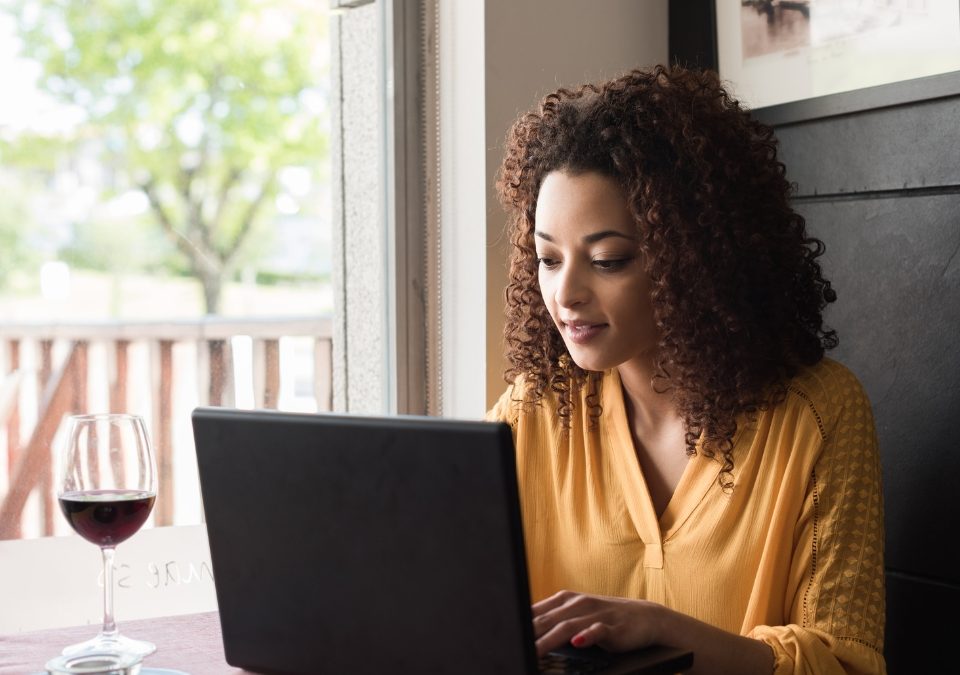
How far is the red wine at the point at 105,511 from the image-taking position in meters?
1.10

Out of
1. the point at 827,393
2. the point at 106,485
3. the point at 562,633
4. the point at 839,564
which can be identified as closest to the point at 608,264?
the point at 827,393

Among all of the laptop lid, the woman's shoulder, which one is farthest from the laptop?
the woman's shoulder

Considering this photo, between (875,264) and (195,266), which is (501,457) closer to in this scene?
(875,264)

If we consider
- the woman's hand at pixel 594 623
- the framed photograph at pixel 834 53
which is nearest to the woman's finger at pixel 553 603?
the woman's hand at pixel 594 623

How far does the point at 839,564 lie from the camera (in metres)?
1.32

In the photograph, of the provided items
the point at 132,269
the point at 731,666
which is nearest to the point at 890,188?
the point at 731,666

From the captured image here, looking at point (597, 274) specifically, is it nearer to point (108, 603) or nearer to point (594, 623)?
point (594, 623)

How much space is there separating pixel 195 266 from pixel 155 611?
1.81ft

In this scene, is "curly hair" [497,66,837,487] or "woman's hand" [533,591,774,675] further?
"curly hair" [497,66,837,487]

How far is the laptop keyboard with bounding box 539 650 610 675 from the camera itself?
0.97 meters

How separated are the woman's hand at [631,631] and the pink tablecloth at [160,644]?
0.31 meters

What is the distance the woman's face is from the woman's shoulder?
20 centimetres

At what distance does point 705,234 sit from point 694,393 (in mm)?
202

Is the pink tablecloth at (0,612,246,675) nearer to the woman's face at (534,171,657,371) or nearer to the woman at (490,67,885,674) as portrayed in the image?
the woman at (490,67,885,674)
